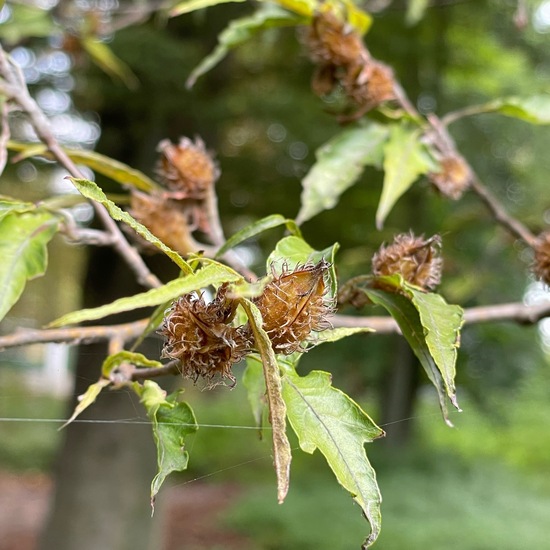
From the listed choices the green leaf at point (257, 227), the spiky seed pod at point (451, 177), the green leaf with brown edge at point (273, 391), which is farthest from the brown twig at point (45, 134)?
the spiky seed pod at point (451, 177)

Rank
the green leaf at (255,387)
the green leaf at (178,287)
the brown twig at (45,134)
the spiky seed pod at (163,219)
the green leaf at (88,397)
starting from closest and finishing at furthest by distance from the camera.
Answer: the green leaf at (178,287) → the green leaf at (88,397) → the green leaf at (255,387) → the brown twig at (45,134) → the spiky seed pod at (163,219)

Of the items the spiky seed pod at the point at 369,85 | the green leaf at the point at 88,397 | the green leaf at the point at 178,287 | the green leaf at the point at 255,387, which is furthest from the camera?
the spiky seed pod at the point at 369,85

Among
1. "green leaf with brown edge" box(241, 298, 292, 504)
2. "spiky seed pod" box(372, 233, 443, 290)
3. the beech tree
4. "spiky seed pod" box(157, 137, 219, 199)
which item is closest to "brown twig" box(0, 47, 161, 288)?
the beech tree

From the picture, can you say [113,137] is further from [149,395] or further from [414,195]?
[149,395]

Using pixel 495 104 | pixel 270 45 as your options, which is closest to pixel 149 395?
pixel 495 104

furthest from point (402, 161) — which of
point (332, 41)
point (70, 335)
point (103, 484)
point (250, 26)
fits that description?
point (103, 484)

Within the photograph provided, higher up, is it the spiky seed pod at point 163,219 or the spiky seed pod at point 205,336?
the spiky seed pod at point 205,336

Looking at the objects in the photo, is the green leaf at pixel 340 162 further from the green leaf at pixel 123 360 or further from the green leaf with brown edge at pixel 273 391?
the green leaf with brown edge at pixel 273 391

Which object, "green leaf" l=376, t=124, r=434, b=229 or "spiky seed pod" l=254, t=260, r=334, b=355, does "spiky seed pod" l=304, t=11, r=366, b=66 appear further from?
"spiky seed pod" l=254, t=260, r=334, b=355
